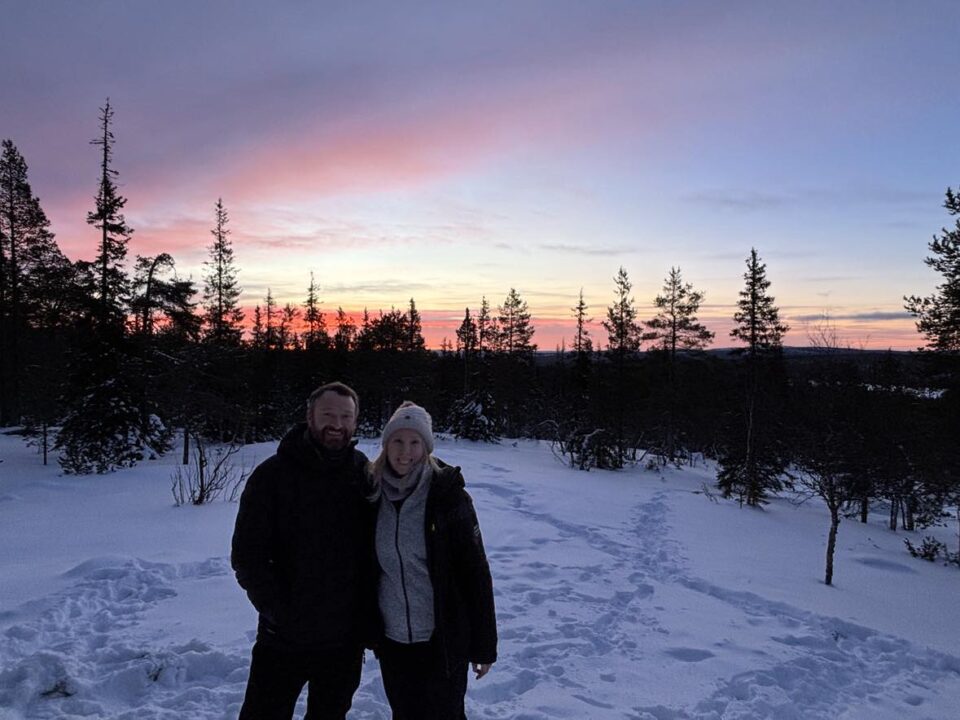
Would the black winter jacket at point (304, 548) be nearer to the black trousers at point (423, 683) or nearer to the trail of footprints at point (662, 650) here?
the black trousers at point (423, 683)

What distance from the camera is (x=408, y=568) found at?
260cm

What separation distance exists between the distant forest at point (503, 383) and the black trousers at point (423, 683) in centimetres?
896

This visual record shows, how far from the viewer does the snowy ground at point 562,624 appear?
419 cm

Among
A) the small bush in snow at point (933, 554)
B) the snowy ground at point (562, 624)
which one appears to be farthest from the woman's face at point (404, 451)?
the small bush in snow at point (933, 554)

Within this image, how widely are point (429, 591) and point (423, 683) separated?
428 millimetres

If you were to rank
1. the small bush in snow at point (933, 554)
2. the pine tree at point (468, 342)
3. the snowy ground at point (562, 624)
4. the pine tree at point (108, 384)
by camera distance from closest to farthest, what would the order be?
the snowy ground at point (562, 624) < the small bush in snow at point (933, 554) < the pine tree at point (108, 384) < the pine tree at point (468, 342)

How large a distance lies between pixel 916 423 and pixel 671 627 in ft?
56.6

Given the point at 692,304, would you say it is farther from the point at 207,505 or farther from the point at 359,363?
the point at 207,505

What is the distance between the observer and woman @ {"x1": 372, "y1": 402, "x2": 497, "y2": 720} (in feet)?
8.44

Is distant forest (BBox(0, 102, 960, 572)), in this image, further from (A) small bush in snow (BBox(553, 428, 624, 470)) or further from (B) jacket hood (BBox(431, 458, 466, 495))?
(B) jacket hood (BBox(431, 458, 466, 495))

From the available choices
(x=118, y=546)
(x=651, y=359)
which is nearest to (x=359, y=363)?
(x=651, y=359)

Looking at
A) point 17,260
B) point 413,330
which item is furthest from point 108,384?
point 413,330

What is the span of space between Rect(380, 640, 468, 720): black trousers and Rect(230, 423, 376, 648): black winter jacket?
0.22 meters

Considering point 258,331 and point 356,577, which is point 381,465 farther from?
point 258,331
